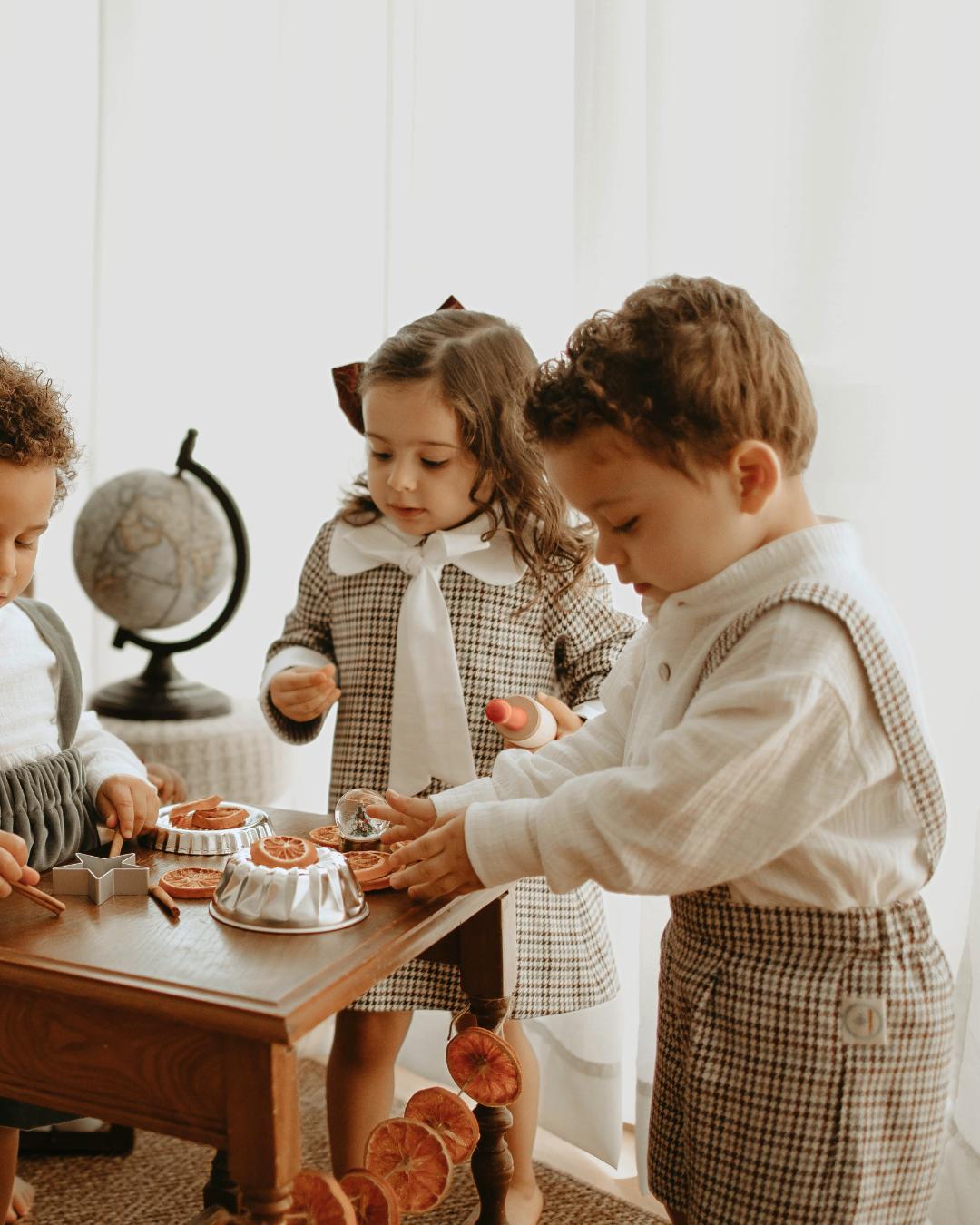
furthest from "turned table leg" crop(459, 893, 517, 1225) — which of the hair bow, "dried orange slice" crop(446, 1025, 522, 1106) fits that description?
the hair bow

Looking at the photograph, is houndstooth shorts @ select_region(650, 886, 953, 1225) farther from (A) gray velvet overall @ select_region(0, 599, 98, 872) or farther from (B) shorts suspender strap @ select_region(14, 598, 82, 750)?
(B) shorts suspender strap @ select_region(14, 598, 82, 750)

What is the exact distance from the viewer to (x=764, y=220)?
4.84 ft

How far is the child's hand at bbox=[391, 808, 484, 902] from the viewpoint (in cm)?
91

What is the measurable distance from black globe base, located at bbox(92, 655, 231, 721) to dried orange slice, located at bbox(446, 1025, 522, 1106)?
1018 millimetres

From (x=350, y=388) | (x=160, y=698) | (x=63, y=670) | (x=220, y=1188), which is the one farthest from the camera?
(x=160, y=698)

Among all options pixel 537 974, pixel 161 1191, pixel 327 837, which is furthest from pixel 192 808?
pixel 161 1191

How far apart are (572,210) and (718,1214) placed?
4.51ft

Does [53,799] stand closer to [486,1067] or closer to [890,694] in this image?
[486,1067]

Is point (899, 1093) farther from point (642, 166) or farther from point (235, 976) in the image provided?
point (642, 166)

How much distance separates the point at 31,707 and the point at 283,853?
381 millimetres

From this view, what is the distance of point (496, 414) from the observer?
52.6 inches

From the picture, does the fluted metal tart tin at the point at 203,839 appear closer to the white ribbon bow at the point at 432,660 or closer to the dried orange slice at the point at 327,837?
the dried orange slice at the point at 327,837

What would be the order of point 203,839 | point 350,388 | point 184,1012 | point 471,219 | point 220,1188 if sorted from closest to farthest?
1. point 184,1012
2. point 203,839
3. point 220,1188
4. point 350,388
5. point 471,219

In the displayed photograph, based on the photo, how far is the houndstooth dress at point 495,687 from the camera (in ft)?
4.39
